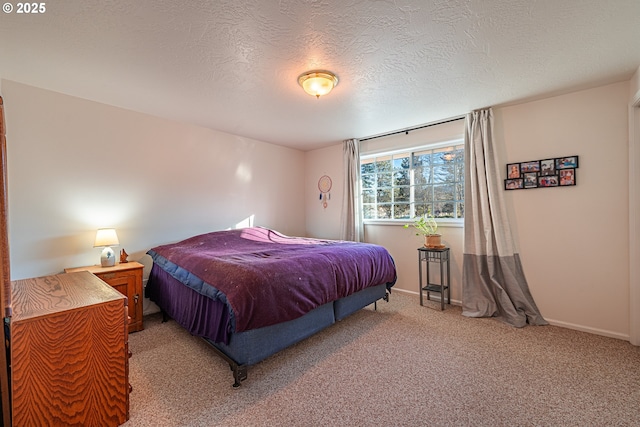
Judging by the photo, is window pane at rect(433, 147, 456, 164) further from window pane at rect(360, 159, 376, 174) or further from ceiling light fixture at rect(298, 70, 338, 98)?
ceiling light fixture at rect(298, 70, 338, 98)

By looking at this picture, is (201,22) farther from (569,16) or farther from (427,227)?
(427,227)

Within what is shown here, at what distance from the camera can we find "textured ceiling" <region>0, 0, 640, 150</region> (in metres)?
1.52

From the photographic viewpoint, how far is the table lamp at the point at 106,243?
256cm

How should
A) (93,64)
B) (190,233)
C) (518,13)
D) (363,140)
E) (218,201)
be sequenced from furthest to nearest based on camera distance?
(363,140)
(218,201)
(190,233)
(93,64)
(518,13)

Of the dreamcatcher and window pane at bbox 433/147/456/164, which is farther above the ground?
window pane at bbox 433/147/456/164

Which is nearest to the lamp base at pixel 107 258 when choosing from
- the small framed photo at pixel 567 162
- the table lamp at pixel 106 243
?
the table lamp at pixel 106 243

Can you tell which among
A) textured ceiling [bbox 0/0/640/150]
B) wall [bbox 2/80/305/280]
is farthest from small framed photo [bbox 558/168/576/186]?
wall [bbox 2/80/305/280]

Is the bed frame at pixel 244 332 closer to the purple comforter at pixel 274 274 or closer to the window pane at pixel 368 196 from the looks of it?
the purple comforter at pixel 274 274

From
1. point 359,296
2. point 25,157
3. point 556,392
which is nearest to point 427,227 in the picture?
point 359,296

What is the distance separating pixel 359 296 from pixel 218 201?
7.69ft

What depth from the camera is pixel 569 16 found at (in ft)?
5.15

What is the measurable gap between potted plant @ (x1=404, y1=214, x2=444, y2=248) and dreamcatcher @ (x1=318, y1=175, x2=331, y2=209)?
1594 millimetres

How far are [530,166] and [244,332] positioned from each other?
3.25 m

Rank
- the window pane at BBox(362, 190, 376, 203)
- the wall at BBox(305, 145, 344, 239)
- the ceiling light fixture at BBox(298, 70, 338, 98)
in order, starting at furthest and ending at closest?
the wall at BBox(305, 145, 344, 239) → the window pane at BBox(362, 190, 376, 203) → the ceiling light fixture at BBox(298, 70, 338, 98)
